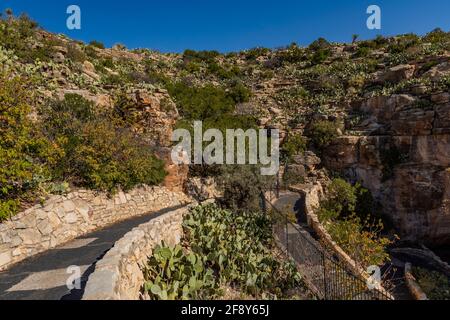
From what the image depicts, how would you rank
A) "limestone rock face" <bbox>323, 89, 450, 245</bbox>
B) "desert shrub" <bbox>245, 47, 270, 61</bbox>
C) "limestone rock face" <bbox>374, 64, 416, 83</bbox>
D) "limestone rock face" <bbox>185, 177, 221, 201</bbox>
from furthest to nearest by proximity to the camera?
"desert shrub" <bbox>245, 47, 270, 61</bbox>
"limestone rock face" <bbox>374, 64, 416, 83</bbox>
"limestone rock face" <bbox>323, 89, 450, 245</bbox>
"limestone rock face" <bbox>185, 177, 221, 201</bbox>

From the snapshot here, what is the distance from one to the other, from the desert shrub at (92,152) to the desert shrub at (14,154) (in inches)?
60.8

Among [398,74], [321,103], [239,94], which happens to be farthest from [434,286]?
[239,94]

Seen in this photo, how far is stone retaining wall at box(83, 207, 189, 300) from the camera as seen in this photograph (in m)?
4.47

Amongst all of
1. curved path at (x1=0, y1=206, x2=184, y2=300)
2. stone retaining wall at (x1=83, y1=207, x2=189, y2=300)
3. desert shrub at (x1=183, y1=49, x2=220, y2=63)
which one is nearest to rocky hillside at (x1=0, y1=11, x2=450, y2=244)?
desert shrub at (x1=183, y1=49, x2=220, y2=63)

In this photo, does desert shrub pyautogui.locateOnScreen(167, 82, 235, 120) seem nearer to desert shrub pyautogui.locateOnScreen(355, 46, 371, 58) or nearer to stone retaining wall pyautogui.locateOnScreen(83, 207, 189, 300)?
stone retaining wall pyautogui.locateOnScreen(83, 207, 189, 300)

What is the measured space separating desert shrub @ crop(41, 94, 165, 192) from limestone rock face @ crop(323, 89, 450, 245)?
54.8 feet

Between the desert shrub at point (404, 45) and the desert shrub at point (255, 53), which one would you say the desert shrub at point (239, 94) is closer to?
the desert shrub at point (255, 53)

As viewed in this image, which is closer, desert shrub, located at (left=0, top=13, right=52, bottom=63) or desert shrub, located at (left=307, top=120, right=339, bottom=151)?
desert shrub, located at (left=0, top=13, right=52, bottom=63)

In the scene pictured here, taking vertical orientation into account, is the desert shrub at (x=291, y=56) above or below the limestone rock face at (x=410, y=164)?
above

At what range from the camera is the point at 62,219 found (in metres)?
9.55

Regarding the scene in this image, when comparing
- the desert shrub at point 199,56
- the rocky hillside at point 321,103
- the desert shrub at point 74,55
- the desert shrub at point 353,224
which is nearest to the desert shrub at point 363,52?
the rocky hillside at point 321,103

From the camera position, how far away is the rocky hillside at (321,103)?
19.6m

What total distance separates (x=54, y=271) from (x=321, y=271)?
24.5 feet

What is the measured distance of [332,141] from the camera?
85.0 ft
